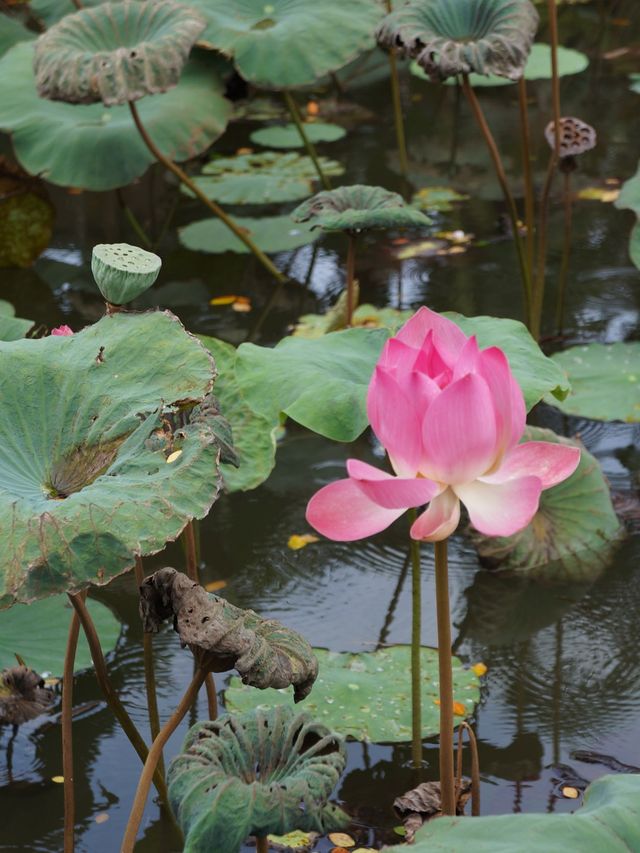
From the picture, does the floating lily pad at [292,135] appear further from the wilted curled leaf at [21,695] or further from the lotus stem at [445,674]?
the lotus stem at [445,674]

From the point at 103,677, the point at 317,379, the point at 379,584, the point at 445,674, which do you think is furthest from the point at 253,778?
the point at 379,584

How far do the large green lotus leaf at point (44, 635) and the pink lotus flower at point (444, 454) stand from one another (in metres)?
1.14

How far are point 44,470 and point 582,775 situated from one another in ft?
3.39

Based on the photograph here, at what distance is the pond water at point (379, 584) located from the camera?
6.61 ft

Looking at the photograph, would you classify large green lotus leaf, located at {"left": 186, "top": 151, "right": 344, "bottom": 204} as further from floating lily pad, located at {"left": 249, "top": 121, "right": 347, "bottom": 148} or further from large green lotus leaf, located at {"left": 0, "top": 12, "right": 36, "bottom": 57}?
large green lotus leaf, located at {"left": 0, "top": 12, "right": 36, "bottom": 57}

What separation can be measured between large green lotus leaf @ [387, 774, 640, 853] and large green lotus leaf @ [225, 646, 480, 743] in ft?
2.89

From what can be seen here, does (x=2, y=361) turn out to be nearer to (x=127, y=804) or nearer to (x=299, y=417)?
(x=299, y=417)

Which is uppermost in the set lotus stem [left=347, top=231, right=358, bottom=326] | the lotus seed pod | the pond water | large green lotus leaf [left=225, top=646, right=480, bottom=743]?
the lotus seed pod

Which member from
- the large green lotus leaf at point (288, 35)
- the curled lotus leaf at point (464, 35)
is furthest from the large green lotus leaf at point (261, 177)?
the curled lotus leaf at point (464, 35)

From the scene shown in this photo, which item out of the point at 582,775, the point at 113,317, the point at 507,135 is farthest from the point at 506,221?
the point at 113,317

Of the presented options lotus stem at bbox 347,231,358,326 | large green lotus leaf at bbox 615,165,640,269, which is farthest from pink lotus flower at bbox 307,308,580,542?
large green lotus leaf at bbox 615,165,640,269

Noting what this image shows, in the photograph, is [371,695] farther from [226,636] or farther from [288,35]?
[288,35]

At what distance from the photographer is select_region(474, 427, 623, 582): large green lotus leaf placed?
2.57 m

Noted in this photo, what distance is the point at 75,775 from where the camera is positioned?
2.06 meters
